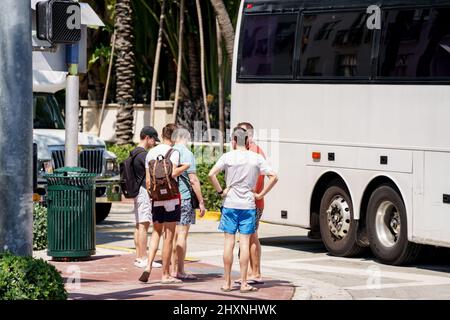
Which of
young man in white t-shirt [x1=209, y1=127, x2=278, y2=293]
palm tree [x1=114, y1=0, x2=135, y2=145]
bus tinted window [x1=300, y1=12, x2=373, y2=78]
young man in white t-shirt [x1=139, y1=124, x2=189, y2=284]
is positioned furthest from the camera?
palm tree [x1=114, y1=0, x2=135, y2=145]

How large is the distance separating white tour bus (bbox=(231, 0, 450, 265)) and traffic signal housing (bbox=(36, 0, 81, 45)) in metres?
6.14

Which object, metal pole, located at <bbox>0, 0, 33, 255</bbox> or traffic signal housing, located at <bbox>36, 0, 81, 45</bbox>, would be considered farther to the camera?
traffic signal housing, located at <bbox>36, 0, 81, 45</bbox>

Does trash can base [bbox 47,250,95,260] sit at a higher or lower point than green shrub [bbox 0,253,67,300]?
lower

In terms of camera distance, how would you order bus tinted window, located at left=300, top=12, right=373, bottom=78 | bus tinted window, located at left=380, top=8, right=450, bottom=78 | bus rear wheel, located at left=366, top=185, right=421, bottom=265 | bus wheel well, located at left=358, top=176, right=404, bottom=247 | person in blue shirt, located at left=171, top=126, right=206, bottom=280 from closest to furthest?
person in blue shirt, located at left=171, top=126, right=206, bottom=280, bus tinted window, located at left=380, top=8, right=450, bottom=78, bus rear wheel, located at left=366, top=185, right=421, bottom=265, bus wheel well, located at left=358, top=176, right=404, bottom=247, bus tinted window, located at left=300, top=12, right=373, bottom=78

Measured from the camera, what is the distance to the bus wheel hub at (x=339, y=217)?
758 inches

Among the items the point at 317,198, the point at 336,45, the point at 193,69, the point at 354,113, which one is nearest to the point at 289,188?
the point at 317,198

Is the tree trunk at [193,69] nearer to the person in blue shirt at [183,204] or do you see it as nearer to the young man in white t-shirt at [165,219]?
the person in blue shirt at [183,204]

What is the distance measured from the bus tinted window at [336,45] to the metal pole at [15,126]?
8253mm

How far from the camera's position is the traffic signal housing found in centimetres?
1291

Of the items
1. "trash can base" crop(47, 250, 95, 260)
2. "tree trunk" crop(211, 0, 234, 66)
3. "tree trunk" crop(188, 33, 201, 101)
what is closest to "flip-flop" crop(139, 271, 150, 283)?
"trash can base" crop(47, 250, 95, 260)

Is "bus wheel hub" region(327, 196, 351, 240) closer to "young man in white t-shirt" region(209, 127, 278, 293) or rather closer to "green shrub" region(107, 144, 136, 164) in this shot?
"young man in white t-shirt" region(209, 127, 278, 293)

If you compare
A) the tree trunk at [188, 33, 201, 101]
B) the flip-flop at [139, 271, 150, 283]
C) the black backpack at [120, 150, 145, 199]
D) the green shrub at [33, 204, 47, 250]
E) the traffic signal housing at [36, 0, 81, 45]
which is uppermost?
the tree trunk at [188, 33, 201, 101]

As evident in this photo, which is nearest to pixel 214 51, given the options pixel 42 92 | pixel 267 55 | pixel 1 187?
pixel 42 92

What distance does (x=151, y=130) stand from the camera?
1698cm
